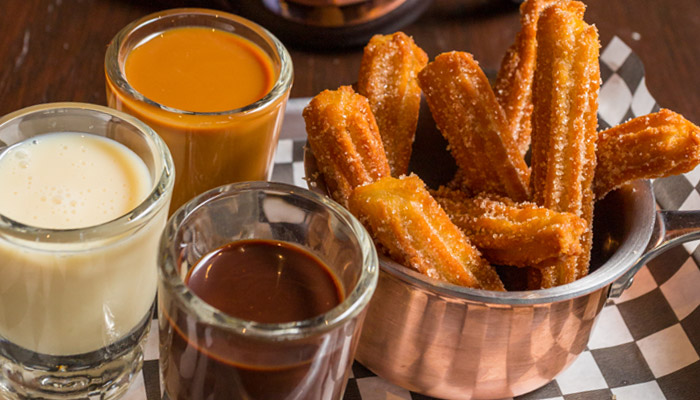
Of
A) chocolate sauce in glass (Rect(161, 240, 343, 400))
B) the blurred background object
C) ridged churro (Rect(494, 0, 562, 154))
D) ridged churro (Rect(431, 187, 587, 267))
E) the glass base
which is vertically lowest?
the glass base

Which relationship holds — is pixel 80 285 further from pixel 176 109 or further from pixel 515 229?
pixel 515 229

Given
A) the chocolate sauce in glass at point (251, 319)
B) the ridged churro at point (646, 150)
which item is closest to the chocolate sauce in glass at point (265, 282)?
the chocolate sauce in glass at point (251, 319)

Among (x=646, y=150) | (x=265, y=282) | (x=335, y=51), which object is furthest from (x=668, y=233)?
(x=335, y=51)

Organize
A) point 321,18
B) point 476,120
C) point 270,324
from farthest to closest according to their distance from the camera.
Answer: point 321,18 → point 476,120 → point 270,324

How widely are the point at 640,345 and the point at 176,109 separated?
19.5 inches

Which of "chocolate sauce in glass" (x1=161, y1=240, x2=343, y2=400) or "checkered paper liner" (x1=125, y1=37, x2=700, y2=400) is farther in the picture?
"checkered paper liner" (x1=125, y1=37, x2=700, y2=400)

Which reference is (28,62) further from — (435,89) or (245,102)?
(435,89)

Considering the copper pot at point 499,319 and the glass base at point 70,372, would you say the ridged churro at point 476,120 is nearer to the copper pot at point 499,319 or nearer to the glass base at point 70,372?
the copper pot at point 499,319

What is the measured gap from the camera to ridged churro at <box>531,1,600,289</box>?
0.64 m

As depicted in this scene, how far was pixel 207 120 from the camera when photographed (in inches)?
25.6

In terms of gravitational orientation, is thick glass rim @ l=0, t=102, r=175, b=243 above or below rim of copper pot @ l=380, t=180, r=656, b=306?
above

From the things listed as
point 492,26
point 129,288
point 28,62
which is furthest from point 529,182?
point 28,62

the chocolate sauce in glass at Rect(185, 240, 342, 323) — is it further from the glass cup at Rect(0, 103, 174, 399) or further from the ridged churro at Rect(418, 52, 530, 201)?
the ridged churro at Rect(418, 52, 530, 201)

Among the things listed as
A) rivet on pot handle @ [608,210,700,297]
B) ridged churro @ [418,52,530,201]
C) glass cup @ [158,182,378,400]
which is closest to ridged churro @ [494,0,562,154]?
ridged churro @ [418,52,530,201]
